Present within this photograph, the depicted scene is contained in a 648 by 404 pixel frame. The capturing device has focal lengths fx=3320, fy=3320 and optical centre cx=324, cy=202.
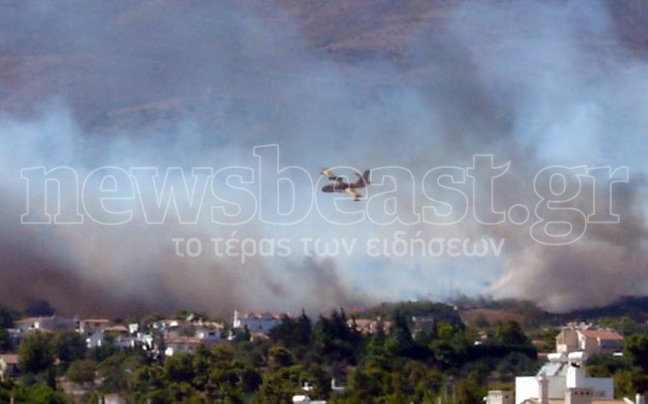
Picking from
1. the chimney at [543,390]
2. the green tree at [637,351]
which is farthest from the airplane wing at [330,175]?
the chimney at [543,390]

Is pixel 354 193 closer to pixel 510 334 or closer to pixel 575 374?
pixel 510 334

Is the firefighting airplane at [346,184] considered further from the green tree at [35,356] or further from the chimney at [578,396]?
the chimney at [578,396]

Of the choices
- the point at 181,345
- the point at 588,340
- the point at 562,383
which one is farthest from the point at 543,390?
the point at 181,345

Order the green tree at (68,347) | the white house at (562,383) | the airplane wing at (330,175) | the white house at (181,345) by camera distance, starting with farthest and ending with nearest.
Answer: the white house at (181,345) < the airplane wing at (330,175) < the green tree at (68,347) < the white house at (562,383)

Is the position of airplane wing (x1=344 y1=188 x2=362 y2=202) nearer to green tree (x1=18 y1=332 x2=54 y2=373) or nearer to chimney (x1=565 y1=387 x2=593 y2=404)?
green tree (x1=18 y1=332 x2=54 y2=373)

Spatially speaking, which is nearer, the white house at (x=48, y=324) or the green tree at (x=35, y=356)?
the green tree at (x=35, y=356)

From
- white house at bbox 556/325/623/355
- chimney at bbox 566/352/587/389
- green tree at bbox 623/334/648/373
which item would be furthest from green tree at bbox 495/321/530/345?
chimney at bbox 566/352/587/389

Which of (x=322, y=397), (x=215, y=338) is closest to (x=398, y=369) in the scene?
(x=322, y=397)

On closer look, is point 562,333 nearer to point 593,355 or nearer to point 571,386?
point 593,355
